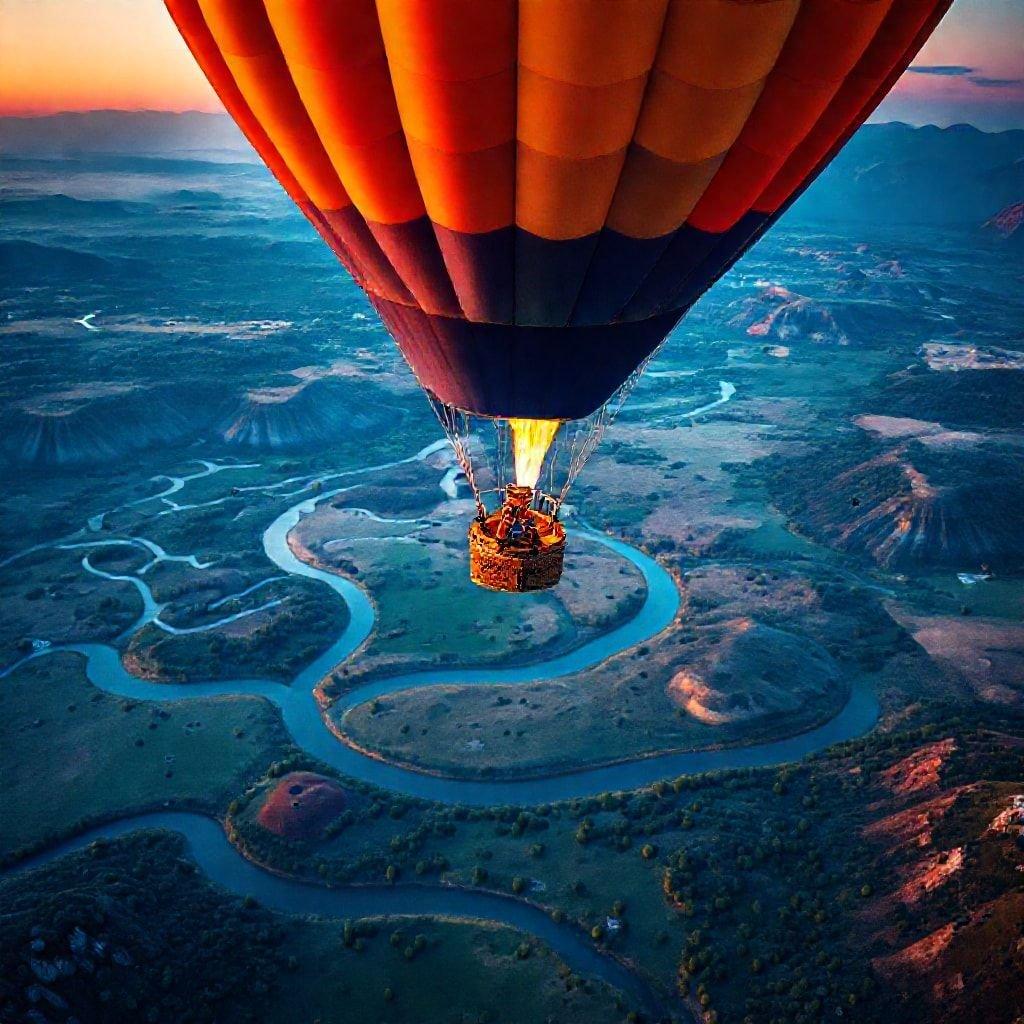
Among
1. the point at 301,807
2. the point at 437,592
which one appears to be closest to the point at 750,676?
the point at 437,592

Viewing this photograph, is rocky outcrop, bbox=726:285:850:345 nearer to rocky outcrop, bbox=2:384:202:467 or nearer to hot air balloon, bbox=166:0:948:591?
rocky outcrop, bbox=2:384:202:467

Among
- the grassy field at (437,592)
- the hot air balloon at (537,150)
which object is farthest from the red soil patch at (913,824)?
the hot air balloon at (537,150)

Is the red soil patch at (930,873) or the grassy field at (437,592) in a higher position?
the red soil patch at (930,873)

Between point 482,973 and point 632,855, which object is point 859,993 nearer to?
point 632,855

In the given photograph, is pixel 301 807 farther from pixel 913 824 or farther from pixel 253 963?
pixel 913 824

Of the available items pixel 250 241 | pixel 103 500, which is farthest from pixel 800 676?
pixel 250 241

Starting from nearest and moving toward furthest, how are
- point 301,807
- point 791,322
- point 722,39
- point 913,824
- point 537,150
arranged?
1. point 722,39
2. point 537,150
3. point 913,824
4. point 301,807
5. point 791,322

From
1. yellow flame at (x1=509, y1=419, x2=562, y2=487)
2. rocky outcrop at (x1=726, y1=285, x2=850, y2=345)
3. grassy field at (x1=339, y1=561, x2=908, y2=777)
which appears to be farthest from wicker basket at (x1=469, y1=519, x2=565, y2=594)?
rocky outcrop at (x1=726, y1=285, x2=850, y2=345)

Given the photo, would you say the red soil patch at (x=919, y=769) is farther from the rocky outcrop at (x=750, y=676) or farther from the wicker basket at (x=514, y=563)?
the wicker basket at (x=514, y=563)
